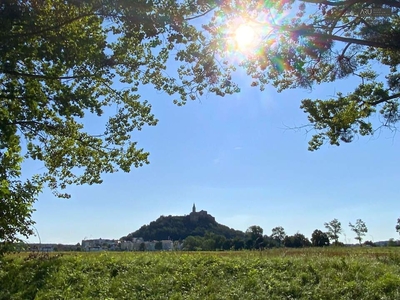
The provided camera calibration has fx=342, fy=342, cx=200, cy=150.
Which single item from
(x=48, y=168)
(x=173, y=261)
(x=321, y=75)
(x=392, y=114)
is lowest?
(x=173, y=261)

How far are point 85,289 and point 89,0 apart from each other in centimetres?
669

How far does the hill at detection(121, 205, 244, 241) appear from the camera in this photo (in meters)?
67.4

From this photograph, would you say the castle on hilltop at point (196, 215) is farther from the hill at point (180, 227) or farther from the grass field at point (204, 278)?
the grass field at point (204, 278)

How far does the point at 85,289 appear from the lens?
8.53 metres

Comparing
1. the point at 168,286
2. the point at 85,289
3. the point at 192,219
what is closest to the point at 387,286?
the point at 168,286

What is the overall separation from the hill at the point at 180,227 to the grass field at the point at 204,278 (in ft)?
184

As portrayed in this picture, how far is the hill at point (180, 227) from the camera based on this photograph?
6744cm

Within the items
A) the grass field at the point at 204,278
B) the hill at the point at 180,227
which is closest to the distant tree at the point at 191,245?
the grass field at the point at 204,278

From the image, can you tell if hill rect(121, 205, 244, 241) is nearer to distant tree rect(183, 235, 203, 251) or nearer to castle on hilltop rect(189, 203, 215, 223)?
castle on hilltop rect(189, 203, 215, 223)

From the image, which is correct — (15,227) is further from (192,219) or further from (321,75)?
(192,219)

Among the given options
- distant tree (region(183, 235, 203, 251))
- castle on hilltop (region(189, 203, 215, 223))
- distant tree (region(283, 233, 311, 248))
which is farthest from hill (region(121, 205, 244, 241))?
distant tree (region(283, 233, 311, 248))

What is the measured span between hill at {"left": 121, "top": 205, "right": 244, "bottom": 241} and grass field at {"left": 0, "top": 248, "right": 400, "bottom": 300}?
55998 mm

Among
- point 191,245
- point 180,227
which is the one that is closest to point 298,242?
point 191,245

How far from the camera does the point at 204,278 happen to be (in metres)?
8.65
